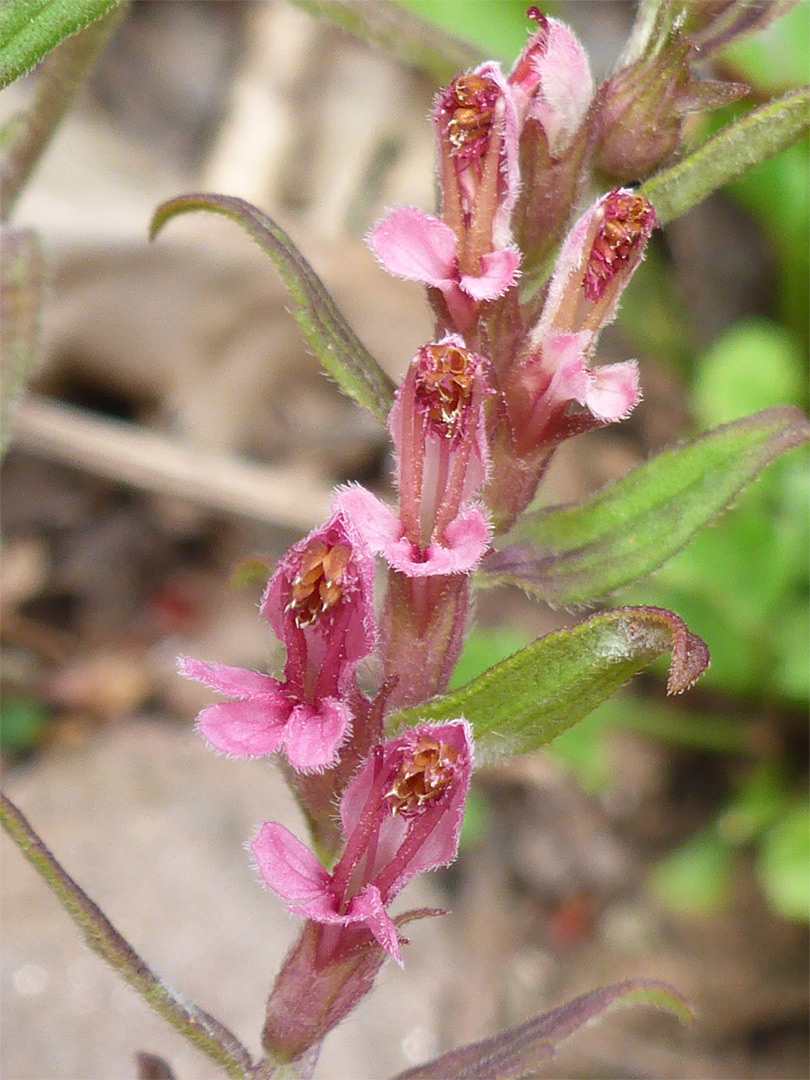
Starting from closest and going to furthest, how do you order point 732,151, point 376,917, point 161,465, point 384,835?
point 376,917 < point 384,835 < point 732,151 < point 161,465

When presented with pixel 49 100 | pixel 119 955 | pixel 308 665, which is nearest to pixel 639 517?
pixel 308 665

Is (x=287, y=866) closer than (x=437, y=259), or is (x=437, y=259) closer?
(x=287, y=866)

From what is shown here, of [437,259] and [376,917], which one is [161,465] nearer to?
[437,259]

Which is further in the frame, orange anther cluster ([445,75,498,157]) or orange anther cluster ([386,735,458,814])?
orange anther cluster ([445,75,498,157])

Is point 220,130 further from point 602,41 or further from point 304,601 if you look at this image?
point 304,601

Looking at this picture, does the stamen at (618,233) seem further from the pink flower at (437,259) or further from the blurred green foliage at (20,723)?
the blurred green foliage at (20,723)

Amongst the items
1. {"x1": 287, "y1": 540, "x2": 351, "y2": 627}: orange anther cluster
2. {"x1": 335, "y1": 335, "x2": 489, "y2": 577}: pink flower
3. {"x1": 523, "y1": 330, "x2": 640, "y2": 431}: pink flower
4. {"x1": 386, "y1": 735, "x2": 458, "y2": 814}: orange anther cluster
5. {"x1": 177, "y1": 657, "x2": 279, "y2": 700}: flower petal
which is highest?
{"x1": 523, "y1": 330, "x2": 640, "y2": 431}: pink flower

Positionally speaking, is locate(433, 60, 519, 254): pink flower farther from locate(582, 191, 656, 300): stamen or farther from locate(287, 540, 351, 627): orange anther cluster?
locate(287, 540, 351, 627): orange anther cluster

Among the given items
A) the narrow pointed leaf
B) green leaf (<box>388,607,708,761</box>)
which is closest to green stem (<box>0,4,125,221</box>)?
green leaf (<box>388,607,708,761</box>)

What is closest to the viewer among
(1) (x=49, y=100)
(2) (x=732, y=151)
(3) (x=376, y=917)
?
(3) (x=376, y=917)
